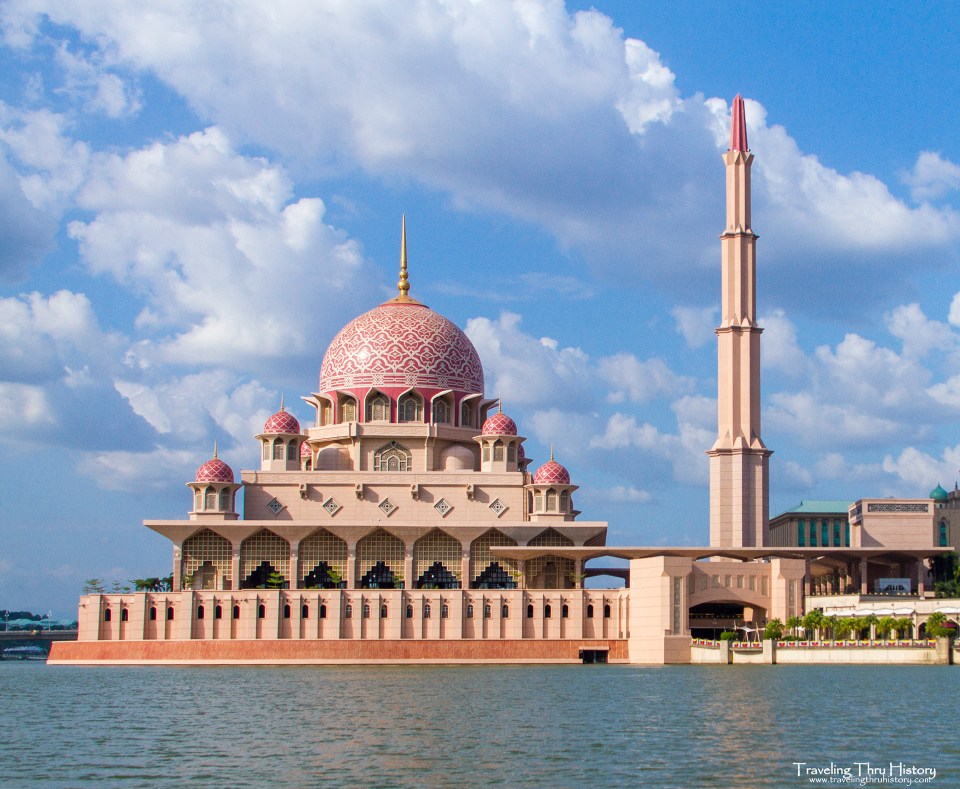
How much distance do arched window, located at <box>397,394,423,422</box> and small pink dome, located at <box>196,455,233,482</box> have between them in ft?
35.6

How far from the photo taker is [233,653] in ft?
246

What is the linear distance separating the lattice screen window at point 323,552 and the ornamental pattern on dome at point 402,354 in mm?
9758

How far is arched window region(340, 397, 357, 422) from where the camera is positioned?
284 feet

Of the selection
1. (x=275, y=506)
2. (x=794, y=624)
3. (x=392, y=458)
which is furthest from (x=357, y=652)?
(x=794, y=624)

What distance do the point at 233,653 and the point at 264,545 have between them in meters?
7.82

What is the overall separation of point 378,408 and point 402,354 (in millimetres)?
3398

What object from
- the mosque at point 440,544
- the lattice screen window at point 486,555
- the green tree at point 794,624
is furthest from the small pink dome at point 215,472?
the green tree at point 794,624

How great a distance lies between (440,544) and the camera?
81438 mm

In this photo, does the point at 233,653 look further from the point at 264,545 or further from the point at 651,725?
the point at 651,725

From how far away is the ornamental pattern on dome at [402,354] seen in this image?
283 ft

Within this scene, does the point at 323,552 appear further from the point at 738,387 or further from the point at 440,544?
the point at 738,387

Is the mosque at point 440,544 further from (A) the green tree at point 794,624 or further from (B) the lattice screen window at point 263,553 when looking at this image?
(A) the green tree at point 794,624

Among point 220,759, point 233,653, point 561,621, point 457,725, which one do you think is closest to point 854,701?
point 457,725

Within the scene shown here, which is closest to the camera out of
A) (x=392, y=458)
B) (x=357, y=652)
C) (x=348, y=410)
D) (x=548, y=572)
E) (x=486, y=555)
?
(x=357, y=652)
